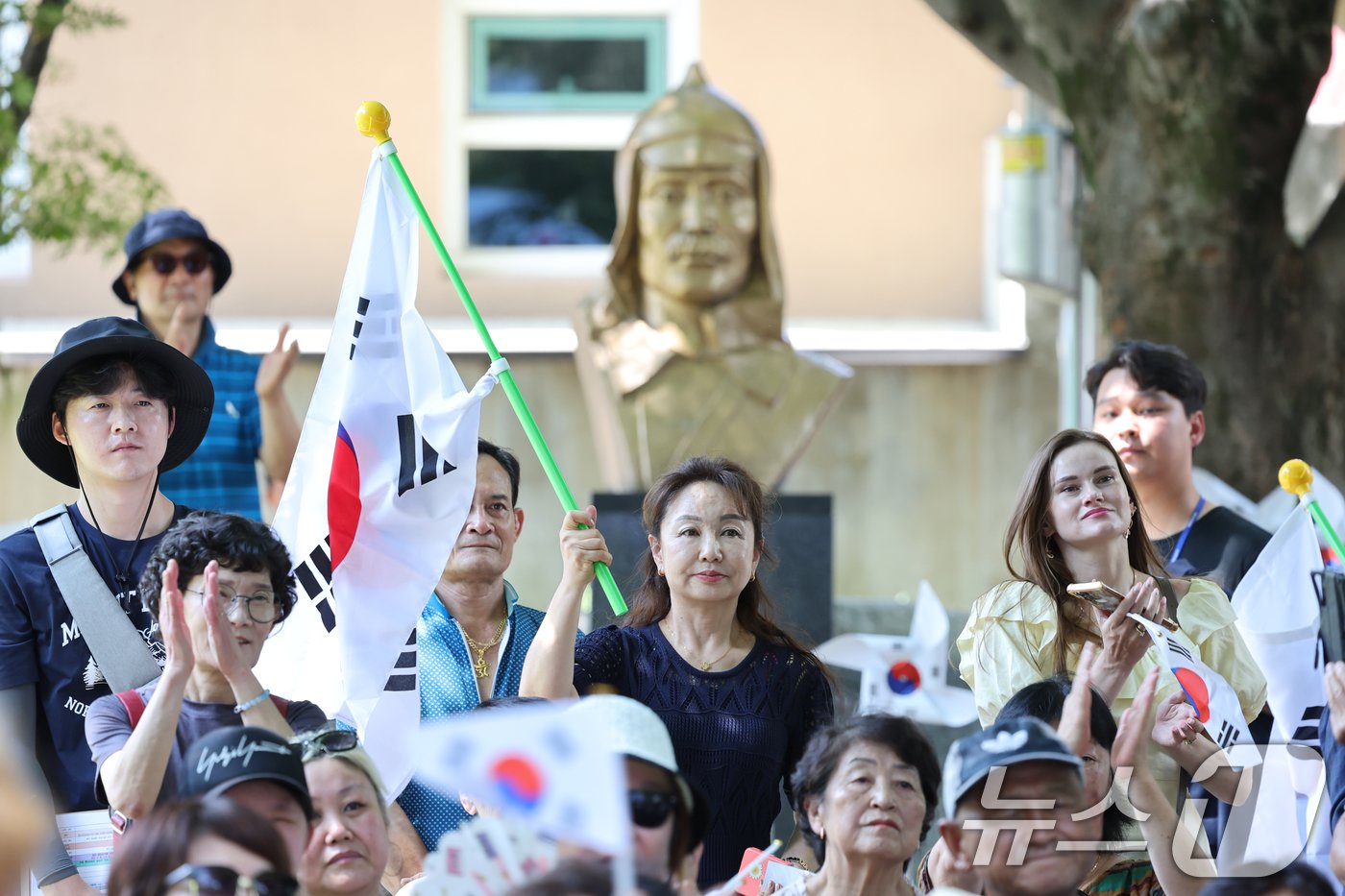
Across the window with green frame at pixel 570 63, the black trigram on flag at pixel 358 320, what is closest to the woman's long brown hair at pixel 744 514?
the black trigram on flag at pixel 358 320

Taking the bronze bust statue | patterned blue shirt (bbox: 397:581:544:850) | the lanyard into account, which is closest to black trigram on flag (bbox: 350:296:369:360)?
patterned blue shirt (bbox: 397:581:544:850)

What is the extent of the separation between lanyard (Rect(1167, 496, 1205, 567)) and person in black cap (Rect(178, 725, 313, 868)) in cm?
245

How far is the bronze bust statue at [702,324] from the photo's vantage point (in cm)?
687

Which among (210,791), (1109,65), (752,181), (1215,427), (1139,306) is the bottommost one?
(210,791)

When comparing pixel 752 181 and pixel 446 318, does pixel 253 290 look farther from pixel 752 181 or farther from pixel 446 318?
pixel 752 181

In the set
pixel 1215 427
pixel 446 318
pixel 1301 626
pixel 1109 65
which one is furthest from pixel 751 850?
pixel 446 318

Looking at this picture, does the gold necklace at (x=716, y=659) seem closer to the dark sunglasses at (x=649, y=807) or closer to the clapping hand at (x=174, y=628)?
the dark sunglasses at (x=649, y=807)

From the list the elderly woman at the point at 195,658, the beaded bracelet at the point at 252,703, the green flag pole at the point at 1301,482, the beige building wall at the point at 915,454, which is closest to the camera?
the elderly woman at the point at 195,658

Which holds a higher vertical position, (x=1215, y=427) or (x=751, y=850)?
(x=1215, y=427)

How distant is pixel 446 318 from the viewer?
10.2 meters

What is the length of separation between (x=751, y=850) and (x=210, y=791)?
111cm

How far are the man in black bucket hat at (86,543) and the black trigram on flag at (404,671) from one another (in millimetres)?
485

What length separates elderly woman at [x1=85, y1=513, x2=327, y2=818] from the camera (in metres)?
3.29

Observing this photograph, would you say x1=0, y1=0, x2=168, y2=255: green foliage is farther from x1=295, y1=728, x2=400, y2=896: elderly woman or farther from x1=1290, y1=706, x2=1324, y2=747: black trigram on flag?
x1=1290, y1=706, x2=1324, y2=747: black trigram on flag
